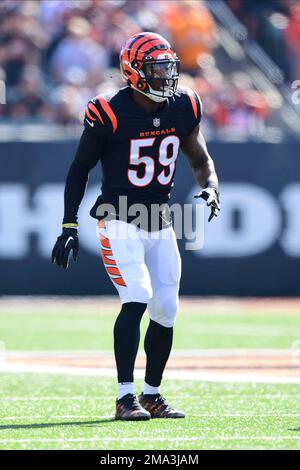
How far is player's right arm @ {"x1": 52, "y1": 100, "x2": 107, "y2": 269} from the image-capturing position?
609 cm

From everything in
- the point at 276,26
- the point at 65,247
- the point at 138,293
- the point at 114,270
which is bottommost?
the point at 138,293

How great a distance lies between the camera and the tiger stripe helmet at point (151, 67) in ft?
20.1

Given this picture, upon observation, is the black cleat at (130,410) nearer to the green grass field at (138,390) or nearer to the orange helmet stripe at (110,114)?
the green grass field at (138,390)

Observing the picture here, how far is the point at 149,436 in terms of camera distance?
5.27 m

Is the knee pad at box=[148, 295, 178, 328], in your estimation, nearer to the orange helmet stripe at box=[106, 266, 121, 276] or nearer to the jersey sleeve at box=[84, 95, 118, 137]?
the orange helmet stripe at box=[106, 266, 121, 276]

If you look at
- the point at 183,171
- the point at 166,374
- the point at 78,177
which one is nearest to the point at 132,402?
the point at 78,177

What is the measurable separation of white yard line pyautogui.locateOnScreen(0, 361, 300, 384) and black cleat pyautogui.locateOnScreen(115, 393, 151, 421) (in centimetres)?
187

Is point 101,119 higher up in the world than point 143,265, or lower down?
higher up

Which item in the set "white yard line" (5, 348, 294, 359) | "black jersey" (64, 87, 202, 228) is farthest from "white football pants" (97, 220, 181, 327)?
"white yard line" (5, 348, 294, 359)

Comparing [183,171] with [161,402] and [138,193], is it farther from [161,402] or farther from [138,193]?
[161,402]

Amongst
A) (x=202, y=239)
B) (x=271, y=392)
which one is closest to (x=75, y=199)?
(x=271, y=392)

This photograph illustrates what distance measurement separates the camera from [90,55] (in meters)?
14.6

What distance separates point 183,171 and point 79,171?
25.6ft
